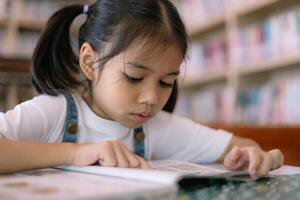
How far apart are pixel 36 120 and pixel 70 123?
0.10m

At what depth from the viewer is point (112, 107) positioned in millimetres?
844

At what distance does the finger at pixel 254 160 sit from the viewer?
625 mm

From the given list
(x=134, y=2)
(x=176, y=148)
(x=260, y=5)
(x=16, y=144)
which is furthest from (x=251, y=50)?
(x=16, y=144)

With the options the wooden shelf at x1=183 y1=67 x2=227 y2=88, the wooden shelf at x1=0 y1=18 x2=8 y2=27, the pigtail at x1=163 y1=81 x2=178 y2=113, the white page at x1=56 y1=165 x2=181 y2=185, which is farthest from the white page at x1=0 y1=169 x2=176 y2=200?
the wooden shelf at x1=0 y1=18 x2=8 y2=27

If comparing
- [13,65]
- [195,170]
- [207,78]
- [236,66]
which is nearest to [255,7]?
[236,66]

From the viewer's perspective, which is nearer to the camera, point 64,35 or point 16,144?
point 16,144

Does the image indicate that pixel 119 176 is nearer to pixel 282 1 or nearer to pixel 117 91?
pixel 117 91

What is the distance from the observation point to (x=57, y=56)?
979 mm

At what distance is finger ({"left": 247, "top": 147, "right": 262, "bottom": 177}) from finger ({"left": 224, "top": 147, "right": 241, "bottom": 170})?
2cm

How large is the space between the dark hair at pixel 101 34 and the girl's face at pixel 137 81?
24mm

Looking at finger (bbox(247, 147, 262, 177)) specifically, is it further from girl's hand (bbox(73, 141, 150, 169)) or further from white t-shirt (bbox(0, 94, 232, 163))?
white t-shirt (bbox(0, 94, 232, 163))

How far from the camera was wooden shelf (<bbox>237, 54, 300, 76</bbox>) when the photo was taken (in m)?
1.96

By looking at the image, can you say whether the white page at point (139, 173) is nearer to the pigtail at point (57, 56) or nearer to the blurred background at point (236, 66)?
the pigtail at point (57, 56)

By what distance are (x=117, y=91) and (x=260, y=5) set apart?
1.55 meters
